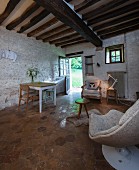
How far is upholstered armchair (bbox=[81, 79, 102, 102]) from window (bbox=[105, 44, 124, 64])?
1.08m

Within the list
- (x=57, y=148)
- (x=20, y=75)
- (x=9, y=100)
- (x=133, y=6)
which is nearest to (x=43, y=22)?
(x=20, y=75)

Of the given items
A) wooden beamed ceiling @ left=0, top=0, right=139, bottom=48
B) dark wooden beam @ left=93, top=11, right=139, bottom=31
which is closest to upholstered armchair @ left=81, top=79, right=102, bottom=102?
wooden beamed ceiling @ left=0, top=0, right=139, bottom=48

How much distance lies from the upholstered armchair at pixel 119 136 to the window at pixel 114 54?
331cm

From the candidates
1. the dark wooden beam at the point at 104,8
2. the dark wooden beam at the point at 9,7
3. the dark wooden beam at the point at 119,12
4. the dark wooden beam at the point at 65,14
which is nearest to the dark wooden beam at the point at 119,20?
the dark wooden beam at the point at 119,12

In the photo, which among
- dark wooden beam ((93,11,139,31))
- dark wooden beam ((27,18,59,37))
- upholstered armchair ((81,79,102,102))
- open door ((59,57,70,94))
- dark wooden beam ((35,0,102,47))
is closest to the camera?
dark wooden beam ((35,0,102,47))

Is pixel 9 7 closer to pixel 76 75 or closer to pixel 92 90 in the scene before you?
pixel 92 90

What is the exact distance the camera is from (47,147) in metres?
1.68

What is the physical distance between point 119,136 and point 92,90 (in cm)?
331

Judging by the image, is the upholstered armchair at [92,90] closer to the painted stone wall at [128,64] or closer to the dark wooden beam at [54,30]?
the painted stone wall at [128,64]

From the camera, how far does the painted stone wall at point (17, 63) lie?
3691 mm

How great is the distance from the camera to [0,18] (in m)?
2.93

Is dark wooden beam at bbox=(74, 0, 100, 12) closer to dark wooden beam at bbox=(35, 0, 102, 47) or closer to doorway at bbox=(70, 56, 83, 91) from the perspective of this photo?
dark wooden beam at bbox=(35, 0, 102, 47)

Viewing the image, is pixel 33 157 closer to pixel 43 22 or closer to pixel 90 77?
pixel 43 22

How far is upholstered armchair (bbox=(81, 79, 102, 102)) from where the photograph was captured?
4.15 m
